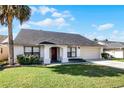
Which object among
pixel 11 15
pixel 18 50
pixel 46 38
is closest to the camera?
pixel 11 15

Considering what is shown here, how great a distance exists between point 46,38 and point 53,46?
86.3 inches

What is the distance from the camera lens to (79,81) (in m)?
11.9

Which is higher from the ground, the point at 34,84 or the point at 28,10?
the point at 28,10

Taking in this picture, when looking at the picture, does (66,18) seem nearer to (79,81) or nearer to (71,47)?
(71,47)

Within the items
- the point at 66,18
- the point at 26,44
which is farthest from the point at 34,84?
the point at 66,18

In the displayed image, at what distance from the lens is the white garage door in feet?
102

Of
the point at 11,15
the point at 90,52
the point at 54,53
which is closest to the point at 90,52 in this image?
the point at 90,52

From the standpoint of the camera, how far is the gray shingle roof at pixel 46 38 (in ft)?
86.2

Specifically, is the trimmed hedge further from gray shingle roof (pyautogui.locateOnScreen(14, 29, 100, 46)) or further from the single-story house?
gray shingle roof (pyautogui.locateOnScreen(14, 29, 100, 46))

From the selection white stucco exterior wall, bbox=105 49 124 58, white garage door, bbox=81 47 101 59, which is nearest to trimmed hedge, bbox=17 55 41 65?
white garage door, bbox=81 47 101 59

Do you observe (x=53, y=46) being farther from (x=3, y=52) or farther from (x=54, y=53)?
(x=3, y=52)

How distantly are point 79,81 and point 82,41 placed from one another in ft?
66.7

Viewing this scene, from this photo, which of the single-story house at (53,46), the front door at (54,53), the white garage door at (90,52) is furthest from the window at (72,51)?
the front door at (54,53)

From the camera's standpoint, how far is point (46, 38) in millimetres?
28484
